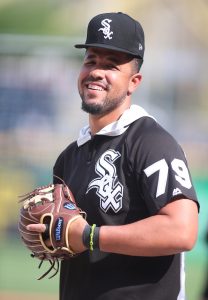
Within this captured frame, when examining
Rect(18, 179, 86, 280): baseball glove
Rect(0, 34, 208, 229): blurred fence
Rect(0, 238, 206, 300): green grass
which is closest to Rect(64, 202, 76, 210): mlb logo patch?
Rect(18, 179, 86, 280): baseball glove

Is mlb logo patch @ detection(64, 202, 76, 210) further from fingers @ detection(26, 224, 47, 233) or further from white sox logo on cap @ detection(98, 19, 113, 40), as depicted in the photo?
white sox logo on cap @ detection(98, 19, 113, 40)

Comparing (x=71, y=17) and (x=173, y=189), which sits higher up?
(x=71, y=17)

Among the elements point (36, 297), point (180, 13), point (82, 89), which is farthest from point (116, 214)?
point (180, 13)

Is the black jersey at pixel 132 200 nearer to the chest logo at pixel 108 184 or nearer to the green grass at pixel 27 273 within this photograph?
the chest logo at pixel 108 184

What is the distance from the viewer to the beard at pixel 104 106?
9.24 ft

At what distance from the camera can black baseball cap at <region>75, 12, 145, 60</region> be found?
2807 millimetres

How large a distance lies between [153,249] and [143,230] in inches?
2.8

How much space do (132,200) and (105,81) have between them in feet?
1.58

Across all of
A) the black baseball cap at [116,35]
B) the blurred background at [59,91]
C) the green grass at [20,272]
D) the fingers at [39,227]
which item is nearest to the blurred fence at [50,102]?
the blurred background at [59,91]

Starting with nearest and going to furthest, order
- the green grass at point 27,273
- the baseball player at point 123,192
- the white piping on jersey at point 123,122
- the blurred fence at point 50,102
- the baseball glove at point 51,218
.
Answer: the baseball player at point 123,192 < the baseball glove at point 51,218 < the white piping on jersey at point 123,122 < the blurred fence at point 50,102 < the green grass at point 27,273

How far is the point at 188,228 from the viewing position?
8.11 ft

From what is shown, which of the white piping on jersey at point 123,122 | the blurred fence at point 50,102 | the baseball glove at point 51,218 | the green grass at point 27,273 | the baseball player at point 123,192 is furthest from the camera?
the green grass at point 27,273

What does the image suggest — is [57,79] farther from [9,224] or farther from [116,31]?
[116,31]

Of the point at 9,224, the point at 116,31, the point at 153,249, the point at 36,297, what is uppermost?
the point at 116,31
